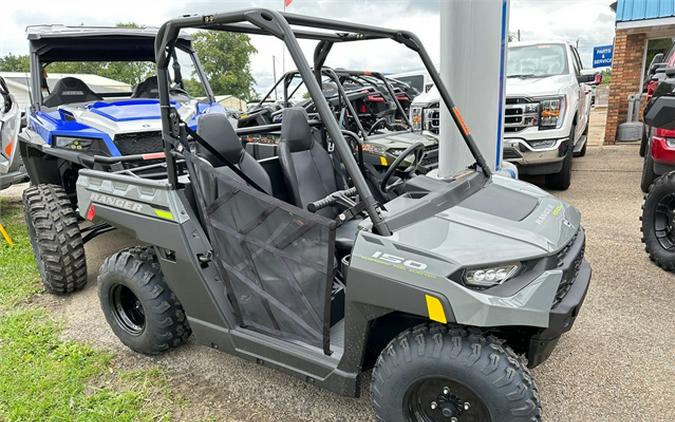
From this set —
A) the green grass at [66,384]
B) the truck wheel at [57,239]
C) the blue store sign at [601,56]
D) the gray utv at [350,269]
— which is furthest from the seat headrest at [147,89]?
the blue store sign at [601,56]

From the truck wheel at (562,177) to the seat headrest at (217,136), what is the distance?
15.9ft

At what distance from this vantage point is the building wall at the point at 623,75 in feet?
32.5

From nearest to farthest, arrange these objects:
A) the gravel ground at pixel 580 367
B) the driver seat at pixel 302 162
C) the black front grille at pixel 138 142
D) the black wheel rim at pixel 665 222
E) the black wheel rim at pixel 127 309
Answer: the gravel ground at pixel 580 367
the black wheel rim at pixel 127 309
the driver seat at pixel 302 162
the black wheel rim at pixel 665 222
the black front grille at pixel 138 142

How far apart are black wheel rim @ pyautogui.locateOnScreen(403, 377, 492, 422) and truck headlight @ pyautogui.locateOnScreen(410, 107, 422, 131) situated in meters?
5.07

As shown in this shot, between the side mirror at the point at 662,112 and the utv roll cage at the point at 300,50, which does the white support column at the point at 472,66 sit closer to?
the side mirror at the point at 662,112

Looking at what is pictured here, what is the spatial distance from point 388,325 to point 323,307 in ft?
1.05

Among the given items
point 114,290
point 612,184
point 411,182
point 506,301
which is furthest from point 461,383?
point 612,184

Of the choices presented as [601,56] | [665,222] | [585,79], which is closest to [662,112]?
[665,222]

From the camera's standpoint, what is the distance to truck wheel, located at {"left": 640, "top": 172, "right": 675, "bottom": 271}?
3.80m

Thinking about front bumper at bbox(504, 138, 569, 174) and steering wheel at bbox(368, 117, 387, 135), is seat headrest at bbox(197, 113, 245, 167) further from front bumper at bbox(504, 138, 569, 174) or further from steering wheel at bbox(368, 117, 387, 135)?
front bumper at bbox(504, 138, 569, 174)

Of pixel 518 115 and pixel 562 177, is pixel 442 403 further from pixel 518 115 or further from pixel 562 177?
pixel 562 177

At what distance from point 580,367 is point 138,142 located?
3623 mm

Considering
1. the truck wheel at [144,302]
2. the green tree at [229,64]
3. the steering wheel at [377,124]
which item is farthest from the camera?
the green tree at [229,64]

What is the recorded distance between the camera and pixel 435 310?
5.93 feet
